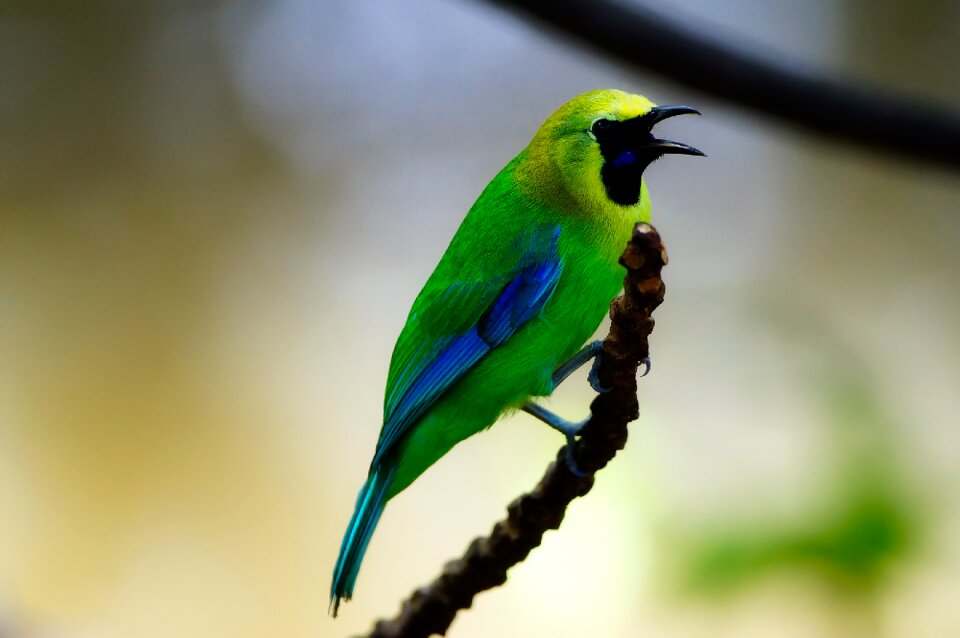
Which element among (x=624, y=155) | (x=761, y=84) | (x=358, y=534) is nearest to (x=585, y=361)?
(x=624, y=155)

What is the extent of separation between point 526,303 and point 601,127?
517mm

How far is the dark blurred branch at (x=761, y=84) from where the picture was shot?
6.57ft

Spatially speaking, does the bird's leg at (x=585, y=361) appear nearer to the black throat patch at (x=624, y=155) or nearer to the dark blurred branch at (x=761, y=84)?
the black throat patch at (x=624, y=155)

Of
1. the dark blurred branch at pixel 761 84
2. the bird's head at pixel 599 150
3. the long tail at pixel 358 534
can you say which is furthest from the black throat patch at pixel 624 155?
the long tail at pixel 358 534

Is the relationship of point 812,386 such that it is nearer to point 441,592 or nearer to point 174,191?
point 441,592

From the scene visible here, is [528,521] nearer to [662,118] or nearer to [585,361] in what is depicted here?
[585,361]

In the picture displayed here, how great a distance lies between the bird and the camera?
2.95 metres

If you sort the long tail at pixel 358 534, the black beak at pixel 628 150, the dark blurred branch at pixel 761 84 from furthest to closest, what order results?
the black beak at pixel 628 150, the long tail at pixel 358 534, the dark blurred branch at pixel 761 84

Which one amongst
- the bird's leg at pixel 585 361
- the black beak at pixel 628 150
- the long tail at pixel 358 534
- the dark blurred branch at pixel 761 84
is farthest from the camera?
the black beak at pixel 628 150

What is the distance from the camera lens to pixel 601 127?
2.96 metres

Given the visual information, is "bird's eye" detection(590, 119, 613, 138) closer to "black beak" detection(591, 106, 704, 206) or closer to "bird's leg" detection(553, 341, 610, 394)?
"black beak" detection(591, 106, 704, 206)

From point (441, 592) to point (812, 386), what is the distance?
137 cm

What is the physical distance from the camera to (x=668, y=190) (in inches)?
282

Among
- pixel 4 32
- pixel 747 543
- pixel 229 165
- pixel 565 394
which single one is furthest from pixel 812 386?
pixel 4 32
